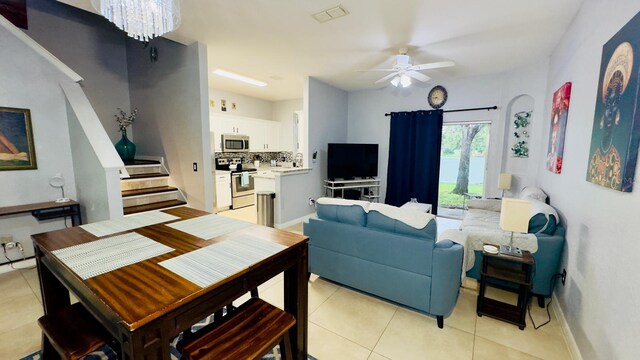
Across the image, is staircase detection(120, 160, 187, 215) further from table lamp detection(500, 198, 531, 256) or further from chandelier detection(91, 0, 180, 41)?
table lamp detection(500, 198, 531, 256)

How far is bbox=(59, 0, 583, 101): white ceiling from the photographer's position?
2.40 m

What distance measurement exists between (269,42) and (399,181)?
3.64 m

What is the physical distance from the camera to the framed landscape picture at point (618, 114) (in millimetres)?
1327

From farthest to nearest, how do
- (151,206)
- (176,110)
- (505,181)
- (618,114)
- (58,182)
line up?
(505,181) → (176,110) → (151,206) → (58,182) → (618,114)

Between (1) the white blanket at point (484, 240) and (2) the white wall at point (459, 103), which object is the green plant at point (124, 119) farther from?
(1) the white blanket at point (484, 240)

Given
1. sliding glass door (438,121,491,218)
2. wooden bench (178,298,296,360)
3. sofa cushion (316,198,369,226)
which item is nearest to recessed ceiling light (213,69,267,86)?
sofa cushion (316,198,369,226)

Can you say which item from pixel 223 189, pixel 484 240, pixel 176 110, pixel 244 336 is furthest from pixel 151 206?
pixel 484 240

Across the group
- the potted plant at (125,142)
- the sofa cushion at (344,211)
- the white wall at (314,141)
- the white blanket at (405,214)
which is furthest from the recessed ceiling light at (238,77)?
the white blanket at (405,214)

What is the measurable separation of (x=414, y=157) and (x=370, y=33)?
9.50 feet

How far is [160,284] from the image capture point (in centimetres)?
102

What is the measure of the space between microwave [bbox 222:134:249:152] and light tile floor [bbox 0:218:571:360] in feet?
12.1

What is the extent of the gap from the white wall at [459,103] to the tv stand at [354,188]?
1.02ft

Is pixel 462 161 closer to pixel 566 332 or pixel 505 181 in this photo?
pixel 505 181

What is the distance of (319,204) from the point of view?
8.45 feet
